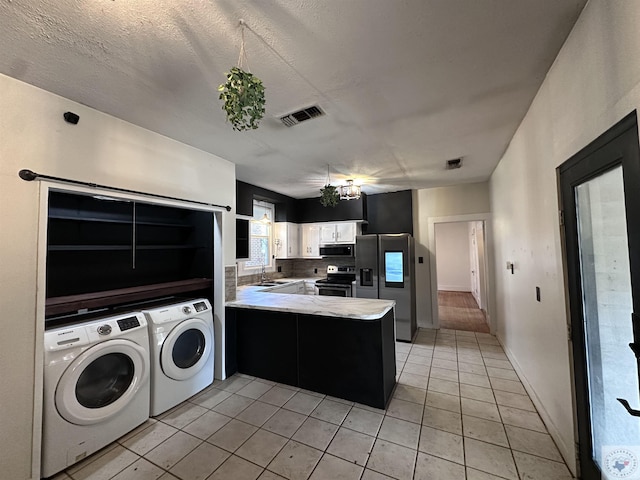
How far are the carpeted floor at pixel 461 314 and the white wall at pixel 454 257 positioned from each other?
31.9 inches

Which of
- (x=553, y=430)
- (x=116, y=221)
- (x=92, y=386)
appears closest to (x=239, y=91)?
(x=116, y=221)

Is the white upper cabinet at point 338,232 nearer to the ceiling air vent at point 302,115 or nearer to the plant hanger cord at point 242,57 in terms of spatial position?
the ceiling air vent at point 302,115

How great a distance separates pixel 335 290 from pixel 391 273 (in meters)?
1.06

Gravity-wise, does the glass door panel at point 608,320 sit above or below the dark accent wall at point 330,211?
below

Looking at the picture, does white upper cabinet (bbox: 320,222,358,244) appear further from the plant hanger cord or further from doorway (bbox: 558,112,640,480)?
the plant hanger cord

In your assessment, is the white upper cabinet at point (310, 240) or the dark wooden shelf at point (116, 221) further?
the white upper cabinet at point (310, 240)

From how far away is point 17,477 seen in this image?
1627 millimetres

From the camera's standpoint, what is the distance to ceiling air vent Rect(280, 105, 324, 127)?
2131 mm

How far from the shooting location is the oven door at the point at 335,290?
477 cm

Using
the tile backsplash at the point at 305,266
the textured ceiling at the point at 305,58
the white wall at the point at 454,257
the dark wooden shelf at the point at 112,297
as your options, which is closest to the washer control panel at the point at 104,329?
the dark wooden shelf at the point at 112,297

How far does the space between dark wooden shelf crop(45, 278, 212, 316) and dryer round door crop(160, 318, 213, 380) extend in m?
0.40

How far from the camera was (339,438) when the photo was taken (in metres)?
2.08

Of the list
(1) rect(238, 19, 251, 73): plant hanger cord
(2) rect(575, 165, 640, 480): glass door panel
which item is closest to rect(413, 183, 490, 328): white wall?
(2) rect(575, 165, 640, 480): glass door panel

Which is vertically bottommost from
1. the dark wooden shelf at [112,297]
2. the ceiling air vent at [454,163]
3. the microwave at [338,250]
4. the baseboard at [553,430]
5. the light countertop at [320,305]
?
the baseboard at [553,430]
